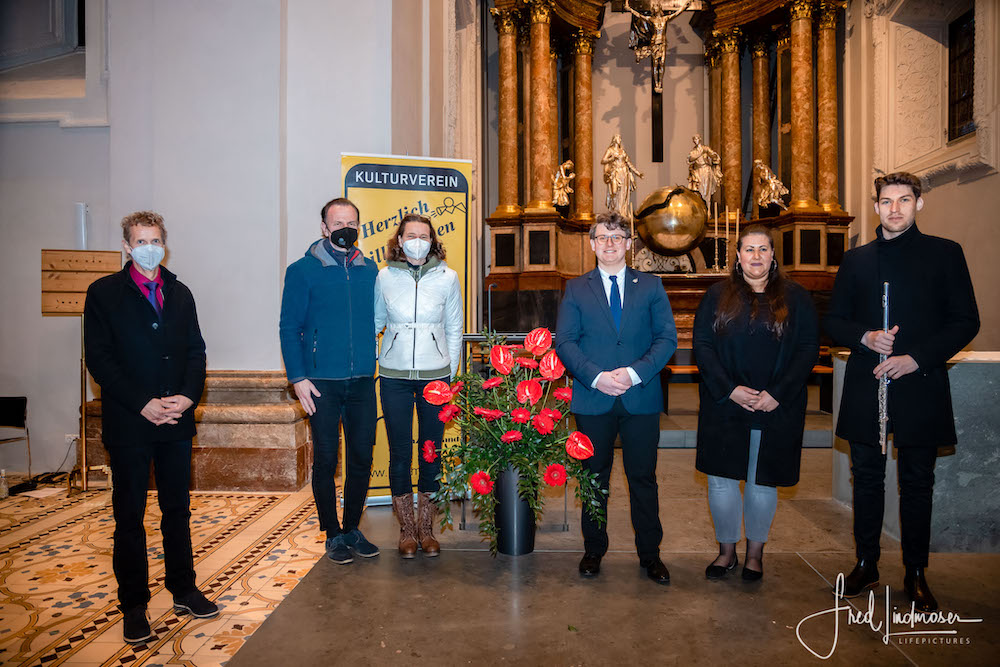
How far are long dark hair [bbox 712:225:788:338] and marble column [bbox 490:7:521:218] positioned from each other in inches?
278

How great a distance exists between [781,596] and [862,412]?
849mm

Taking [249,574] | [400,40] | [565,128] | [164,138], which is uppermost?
[565,128]

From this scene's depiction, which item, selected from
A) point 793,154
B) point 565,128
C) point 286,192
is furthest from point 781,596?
point 565,128

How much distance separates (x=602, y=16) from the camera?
10.7 m

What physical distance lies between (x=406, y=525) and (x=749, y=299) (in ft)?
6.55

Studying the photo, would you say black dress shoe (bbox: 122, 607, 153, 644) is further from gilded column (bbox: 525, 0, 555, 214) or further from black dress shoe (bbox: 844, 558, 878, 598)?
gilded column (bbox: 525, 0, 555, 214)

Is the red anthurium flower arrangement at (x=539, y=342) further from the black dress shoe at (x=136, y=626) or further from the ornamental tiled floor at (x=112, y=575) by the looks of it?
the black dress shoe at (x=136, y=626)

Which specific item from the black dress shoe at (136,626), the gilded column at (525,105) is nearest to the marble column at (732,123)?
the gilded column at (525,105)

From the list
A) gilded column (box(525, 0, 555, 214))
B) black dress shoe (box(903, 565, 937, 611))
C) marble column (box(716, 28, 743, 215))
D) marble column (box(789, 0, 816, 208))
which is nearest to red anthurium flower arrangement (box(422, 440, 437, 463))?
black dress shoe (box(903, 565, 937, 611))

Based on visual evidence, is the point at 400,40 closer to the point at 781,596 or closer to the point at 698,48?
the point at 781,596

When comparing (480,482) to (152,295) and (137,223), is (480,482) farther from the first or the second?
(137,223)

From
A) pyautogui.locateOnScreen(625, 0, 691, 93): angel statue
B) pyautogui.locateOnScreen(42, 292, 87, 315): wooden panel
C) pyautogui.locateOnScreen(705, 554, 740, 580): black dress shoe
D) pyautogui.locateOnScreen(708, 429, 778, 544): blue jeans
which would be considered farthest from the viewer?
pyautogui.locateOnScreen(625, 0, 691, 93): angel statue

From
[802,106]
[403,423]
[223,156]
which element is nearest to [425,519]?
[403,423]

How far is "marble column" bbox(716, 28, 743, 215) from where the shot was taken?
10.6 metres
